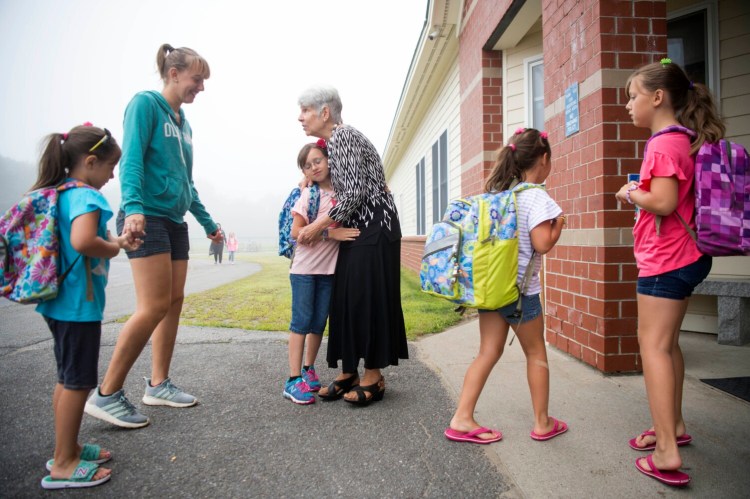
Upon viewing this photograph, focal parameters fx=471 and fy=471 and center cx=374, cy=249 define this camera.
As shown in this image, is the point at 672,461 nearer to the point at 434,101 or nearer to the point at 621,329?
the point at 621,329

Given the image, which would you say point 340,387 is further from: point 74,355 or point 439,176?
point 439,176

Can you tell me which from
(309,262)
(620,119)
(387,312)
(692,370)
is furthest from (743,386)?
(309,262)

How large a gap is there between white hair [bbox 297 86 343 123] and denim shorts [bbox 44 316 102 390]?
183 cm

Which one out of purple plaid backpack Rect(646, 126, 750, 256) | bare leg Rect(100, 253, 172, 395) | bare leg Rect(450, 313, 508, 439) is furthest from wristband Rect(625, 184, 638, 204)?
bare leg Rect(100, 253, 172, 395)

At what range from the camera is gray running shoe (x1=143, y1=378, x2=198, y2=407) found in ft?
10.0

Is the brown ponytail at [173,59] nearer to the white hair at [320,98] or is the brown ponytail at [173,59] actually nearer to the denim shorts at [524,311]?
the white hair at [320,98]

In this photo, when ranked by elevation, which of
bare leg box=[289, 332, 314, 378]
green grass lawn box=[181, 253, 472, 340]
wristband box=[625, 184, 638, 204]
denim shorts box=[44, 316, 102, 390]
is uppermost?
wristband box=[625, 184, 638, 204]

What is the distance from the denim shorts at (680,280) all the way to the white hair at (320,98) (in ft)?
7.07

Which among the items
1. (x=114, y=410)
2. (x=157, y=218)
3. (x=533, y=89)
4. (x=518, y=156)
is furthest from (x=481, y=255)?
(x=533, y=89)

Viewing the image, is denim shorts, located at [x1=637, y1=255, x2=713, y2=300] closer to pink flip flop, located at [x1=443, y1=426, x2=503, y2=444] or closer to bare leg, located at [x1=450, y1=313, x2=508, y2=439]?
bare leg, located at [x1=450, y1=313, x2=508, y2=439]

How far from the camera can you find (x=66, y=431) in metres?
2.12

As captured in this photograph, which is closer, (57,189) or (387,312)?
(57,189)

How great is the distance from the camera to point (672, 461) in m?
2.02

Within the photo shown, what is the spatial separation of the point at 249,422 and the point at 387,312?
41.9 inches
